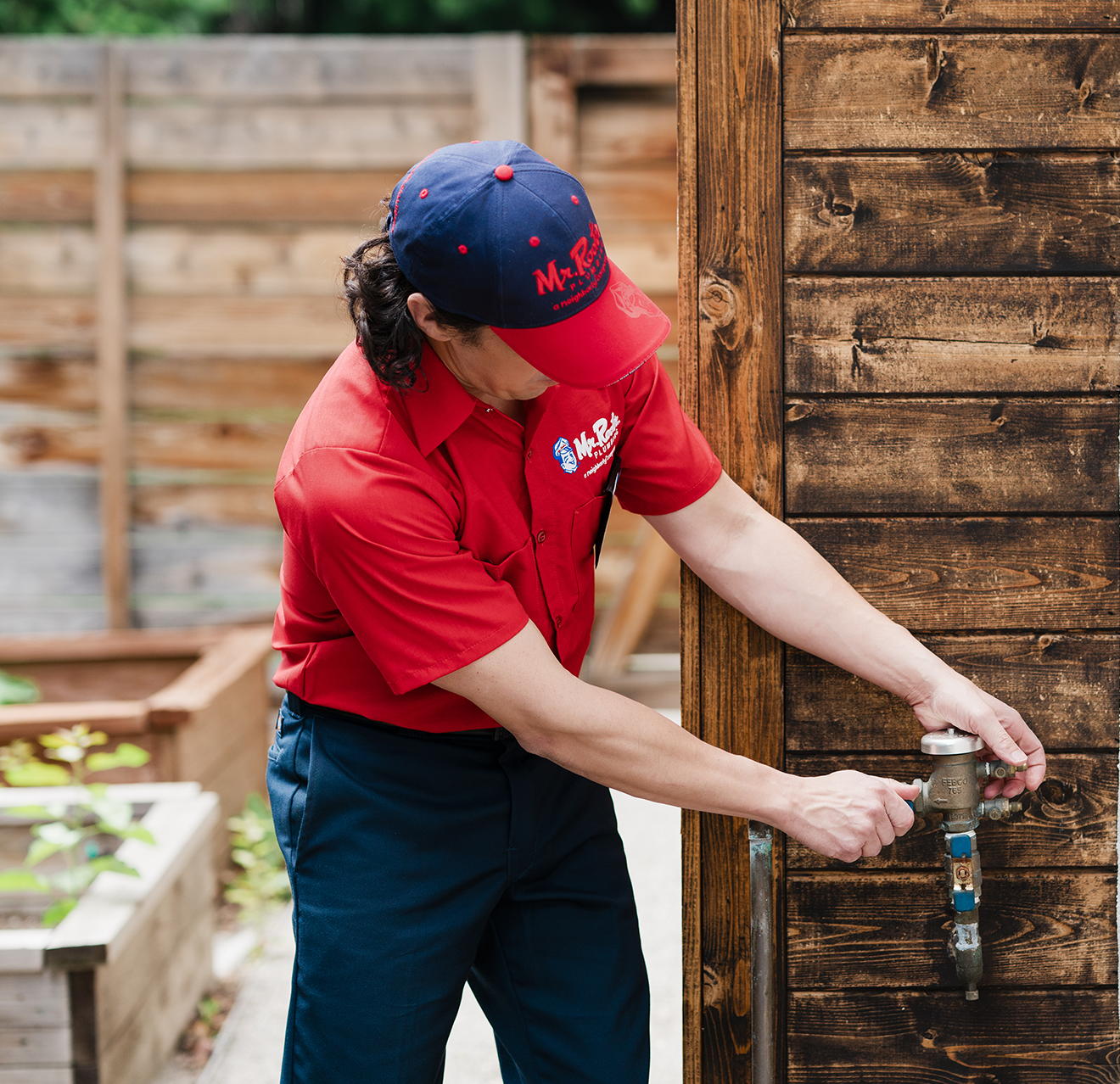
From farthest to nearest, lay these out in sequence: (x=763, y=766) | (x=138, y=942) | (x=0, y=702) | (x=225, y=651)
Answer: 1. (x=225, y=651)
2. (x=0, y=702)
3. (x=138, y=942)
4. (x=763, y=766)

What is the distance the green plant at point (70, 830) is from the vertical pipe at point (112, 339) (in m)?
1.31

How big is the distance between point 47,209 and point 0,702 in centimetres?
172

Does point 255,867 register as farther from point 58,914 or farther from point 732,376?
point 732,376

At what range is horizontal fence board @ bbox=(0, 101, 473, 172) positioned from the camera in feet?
12.1

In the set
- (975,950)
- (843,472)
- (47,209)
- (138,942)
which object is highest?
(47,209)

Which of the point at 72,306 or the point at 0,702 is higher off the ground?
the point at 72,306

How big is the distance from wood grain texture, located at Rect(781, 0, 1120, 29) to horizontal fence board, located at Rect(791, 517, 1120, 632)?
69 cm

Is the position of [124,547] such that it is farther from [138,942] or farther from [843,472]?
[843,472]

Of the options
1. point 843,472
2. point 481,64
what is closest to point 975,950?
point 843,472

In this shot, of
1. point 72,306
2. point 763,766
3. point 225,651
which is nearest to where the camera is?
point 763,766

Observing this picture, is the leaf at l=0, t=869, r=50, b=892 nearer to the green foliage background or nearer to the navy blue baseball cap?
the navy blue baseball cap

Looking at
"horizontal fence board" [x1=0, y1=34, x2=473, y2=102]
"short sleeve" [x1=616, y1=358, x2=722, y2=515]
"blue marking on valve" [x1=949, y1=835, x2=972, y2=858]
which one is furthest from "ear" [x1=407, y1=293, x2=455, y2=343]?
"horizontal fence board" [x1=0, y1=34, x2=473, y2=102]

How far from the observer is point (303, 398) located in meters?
3.78

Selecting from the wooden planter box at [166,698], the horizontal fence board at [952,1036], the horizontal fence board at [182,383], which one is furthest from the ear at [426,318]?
the horizontal fence board at [182,383]
